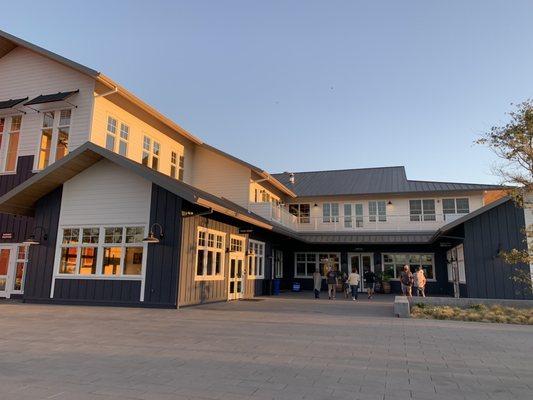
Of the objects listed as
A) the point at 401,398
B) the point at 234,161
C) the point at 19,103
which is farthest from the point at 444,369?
the point at 19,103

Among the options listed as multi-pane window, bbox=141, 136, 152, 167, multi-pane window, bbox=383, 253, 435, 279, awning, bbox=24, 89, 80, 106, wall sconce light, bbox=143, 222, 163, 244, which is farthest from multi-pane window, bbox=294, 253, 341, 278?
awning, bbox=24, 89, 80, 106

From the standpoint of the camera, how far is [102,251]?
14.2 metres

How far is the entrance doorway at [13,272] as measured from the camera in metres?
16.6

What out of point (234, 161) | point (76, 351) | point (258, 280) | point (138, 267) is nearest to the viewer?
point (76, 351)

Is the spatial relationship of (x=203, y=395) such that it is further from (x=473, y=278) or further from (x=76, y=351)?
(x=473, y=278)

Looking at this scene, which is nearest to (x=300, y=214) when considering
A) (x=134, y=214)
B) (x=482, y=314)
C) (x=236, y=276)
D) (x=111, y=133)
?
(x=236, y=276)

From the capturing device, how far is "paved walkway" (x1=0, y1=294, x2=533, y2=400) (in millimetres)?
4707

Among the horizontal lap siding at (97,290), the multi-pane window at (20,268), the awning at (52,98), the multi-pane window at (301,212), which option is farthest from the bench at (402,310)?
the multi-pane window at (301,212)

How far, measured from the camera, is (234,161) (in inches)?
847

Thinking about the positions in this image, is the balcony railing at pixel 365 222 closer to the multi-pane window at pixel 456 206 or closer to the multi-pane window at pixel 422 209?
the multi-pane window at pixel 422 209

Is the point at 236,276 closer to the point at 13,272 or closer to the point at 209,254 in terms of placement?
the point at 209,254

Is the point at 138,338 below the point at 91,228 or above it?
below

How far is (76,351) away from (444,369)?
5542mm

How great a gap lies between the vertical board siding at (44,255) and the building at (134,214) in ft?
0.13
